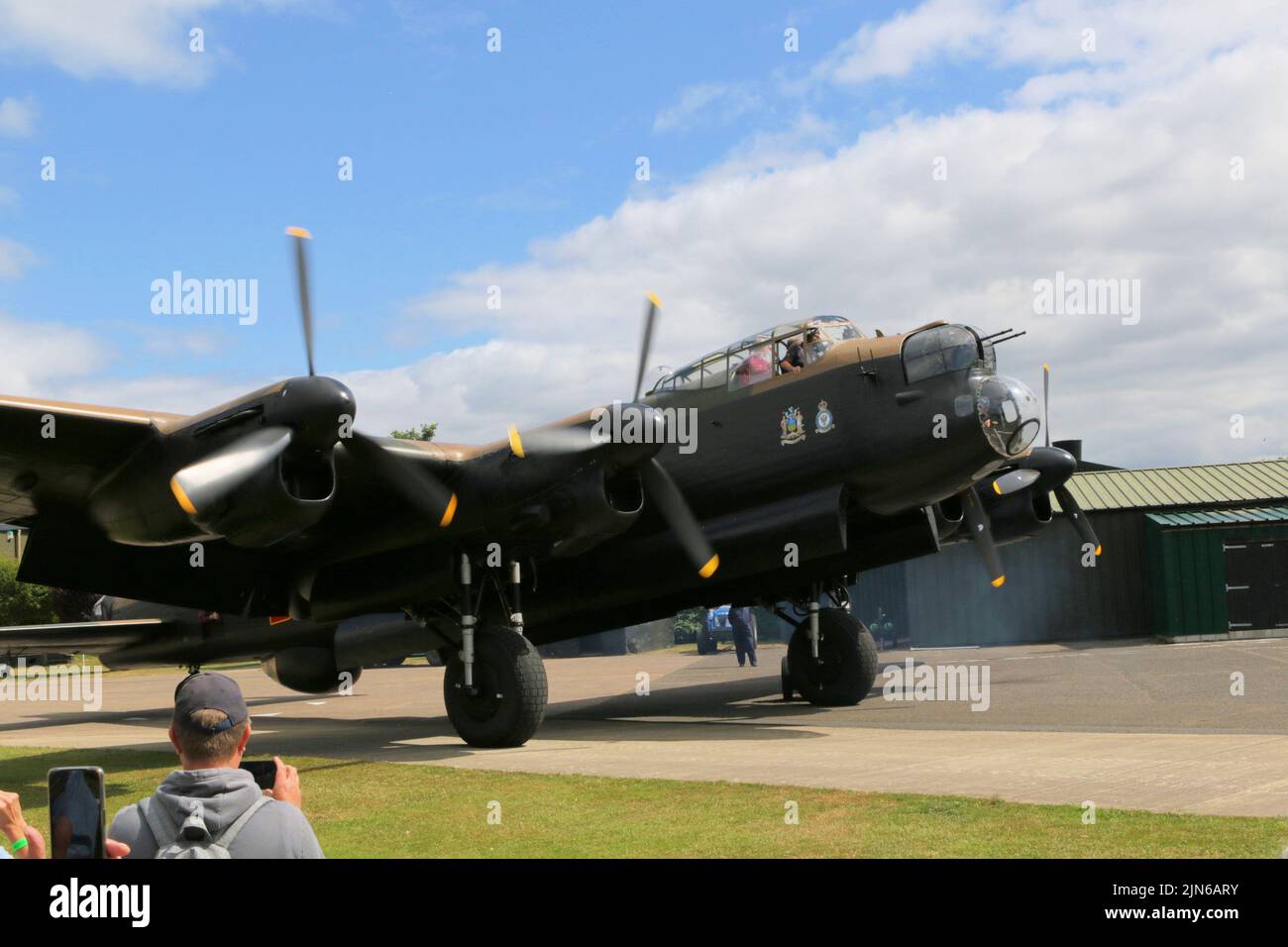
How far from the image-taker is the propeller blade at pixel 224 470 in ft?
33.0

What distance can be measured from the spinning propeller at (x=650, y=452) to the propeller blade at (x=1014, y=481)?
257 inches

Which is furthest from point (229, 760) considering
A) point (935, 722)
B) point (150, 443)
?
point (935, 722)

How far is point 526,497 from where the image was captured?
507 inches

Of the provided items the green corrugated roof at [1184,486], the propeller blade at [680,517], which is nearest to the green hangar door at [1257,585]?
the green corrugated roof at [1184,486]

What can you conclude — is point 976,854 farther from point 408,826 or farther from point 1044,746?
point 1044,746

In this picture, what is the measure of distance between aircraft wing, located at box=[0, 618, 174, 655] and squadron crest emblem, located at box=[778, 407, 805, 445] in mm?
12085

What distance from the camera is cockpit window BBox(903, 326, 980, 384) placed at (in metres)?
13.9

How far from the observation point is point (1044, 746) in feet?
37.7

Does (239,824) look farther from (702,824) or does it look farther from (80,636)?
(80,636)

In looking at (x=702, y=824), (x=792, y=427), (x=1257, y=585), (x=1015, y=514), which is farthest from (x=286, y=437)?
(x=1257, y=585)

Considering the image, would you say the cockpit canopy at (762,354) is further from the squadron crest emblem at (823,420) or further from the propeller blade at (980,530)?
the propeller blade at (980,530)

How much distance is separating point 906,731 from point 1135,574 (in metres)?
23.6

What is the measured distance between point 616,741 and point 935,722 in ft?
14.3

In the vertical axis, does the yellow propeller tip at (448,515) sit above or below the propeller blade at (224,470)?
below
